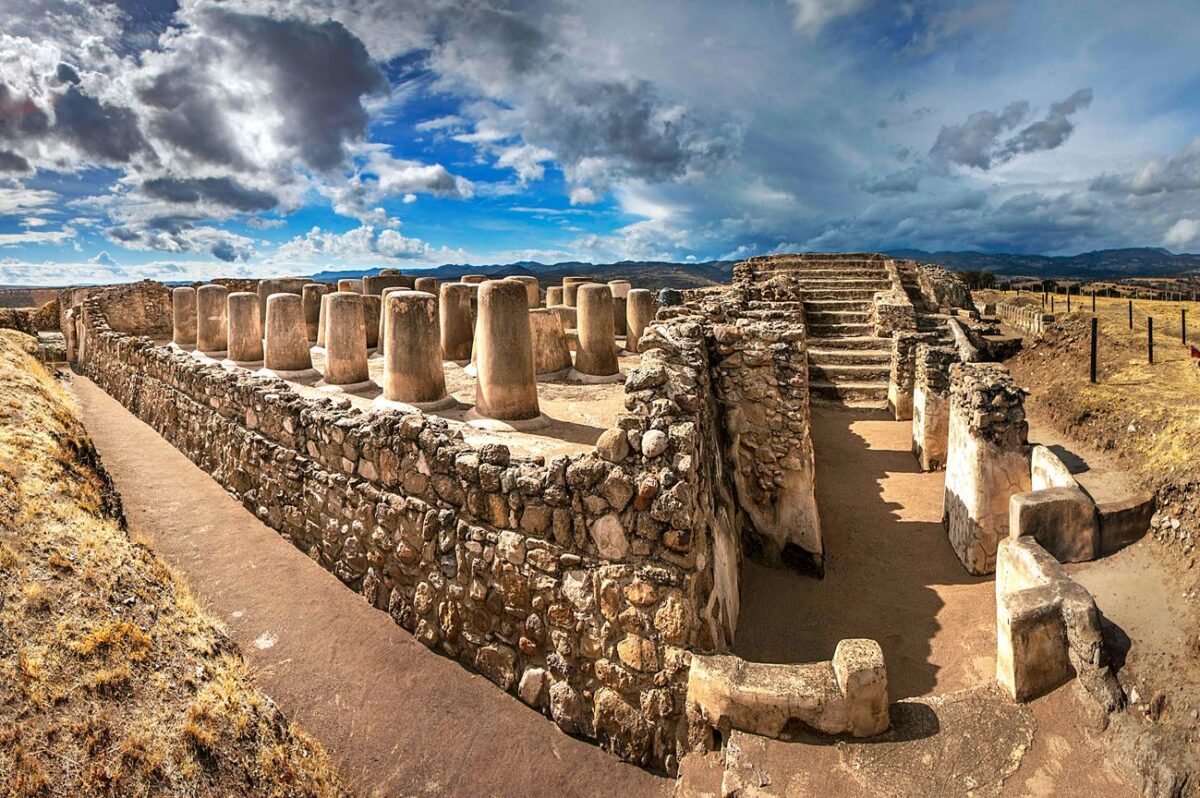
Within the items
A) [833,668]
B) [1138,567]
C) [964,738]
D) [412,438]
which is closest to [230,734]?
[412,438]

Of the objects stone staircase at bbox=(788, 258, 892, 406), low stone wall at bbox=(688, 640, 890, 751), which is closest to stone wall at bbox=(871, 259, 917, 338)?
stone staircase at bbox=(788, 258, 892, 406)

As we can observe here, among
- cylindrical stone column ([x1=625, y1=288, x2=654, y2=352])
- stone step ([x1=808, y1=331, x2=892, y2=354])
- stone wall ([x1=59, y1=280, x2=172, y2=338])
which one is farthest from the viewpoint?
stone wall ([x1=59, y1=280, x2=172, y2=338])

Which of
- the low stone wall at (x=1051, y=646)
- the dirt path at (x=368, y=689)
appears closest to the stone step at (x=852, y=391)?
the low stone wall at (x=1051, y=646)

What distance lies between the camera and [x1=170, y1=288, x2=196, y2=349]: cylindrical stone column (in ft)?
60.0

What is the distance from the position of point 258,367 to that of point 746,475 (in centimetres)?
1135

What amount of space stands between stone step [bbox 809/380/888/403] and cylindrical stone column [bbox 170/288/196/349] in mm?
17279

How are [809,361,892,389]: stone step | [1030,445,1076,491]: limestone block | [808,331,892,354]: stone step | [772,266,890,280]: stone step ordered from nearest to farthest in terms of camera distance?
1. [1030,445,1076,491]: limestone block
2. [809,361,892,389]: stone step
3. [808,331,892,354]: stone step
4. [772,266,890,280]: stone step

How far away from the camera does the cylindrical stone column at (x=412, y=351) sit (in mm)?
9883

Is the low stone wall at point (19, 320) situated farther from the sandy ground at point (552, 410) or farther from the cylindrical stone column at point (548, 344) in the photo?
the cylindrical stone column at point (548, 344)

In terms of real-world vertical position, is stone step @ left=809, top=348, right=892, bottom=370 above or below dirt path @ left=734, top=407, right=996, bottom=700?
above

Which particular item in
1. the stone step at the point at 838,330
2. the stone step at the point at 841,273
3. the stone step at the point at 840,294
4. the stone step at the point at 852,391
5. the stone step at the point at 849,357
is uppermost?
the stone step at the point at 841,273

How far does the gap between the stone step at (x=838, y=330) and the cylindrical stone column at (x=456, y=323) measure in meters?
11.4

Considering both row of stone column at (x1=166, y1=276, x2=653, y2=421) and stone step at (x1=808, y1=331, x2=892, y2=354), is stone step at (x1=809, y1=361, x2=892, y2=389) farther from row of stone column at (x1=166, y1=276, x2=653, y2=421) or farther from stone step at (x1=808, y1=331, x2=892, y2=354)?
row of stone column at (x1=166, y1=276, x2=653, y2=421)

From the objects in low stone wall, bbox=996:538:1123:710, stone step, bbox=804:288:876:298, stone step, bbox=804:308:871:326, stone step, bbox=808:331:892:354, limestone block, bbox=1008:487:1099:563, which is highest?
stone step, bbox=804:288:876:298
